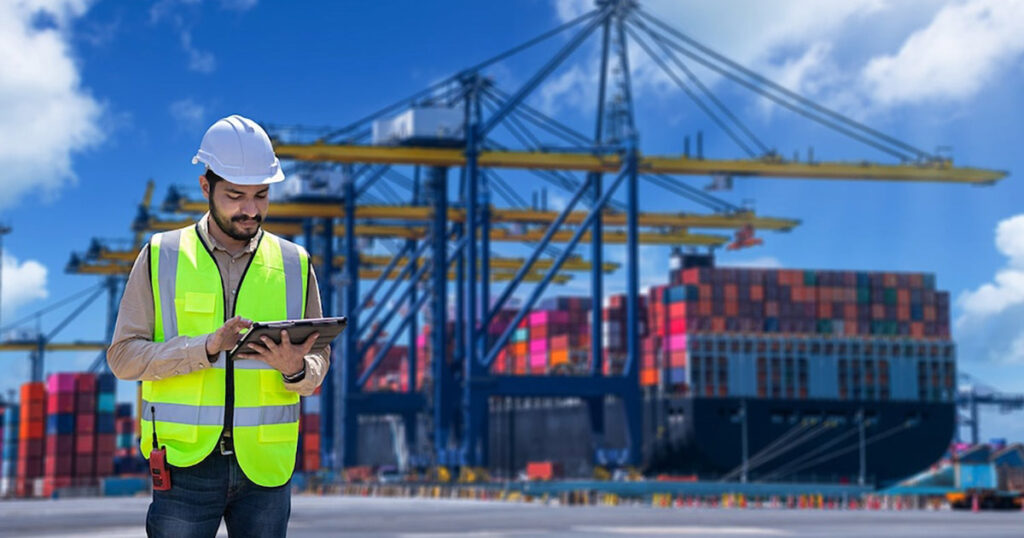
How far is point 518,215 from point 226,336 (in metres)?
70.9

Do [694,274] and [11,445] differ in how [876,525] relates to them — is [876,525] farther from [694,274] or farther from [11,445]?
[11,445]

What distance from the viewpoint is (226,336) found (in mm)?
3818

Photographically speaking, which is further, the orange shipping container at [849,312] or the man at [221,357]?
the orange shipping container at [849,312]

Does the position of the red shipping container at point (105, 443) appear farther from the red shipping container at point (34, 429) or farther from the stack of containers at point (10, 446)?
the stack of containers at point (10, 446)

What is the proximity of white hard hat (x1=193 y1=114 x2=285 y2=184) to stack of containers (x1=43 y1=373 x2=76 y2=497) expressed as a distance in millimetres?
65592

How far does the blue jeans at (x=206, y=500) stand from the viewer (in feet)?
13.1

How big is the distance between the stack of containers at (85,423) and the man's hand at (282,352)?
6616cm

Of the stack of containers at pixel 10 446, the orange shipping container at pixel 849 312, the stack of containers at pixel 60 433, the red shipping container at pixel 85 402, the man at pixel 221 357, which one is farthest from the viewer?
the stack of containers at pixel 10 446

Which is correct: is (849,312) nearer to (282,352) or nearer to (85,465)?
(85,465)

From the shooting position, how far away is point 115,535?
71.8 feet

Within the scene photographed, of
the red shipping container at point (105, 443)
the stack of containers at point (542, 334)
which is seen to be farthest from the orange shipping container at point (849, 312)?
the red shipping container at point (105, 443)

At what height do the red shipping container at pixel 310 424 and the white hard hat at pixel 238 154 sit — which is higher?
the white hard hat at pixel 238 154

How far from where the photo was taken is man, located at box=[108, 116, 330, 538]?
3941mm

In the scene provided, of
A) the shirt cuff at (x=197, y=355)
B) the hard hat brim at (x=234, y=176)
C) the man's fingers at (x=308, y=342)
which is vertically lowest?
the shirt cuff at (x=197, y=355)
